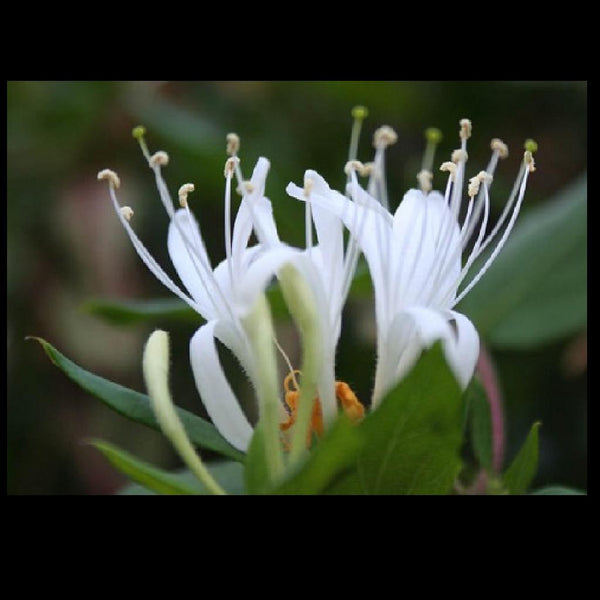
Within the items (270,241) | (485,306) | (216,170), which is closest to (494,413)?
(485,306)

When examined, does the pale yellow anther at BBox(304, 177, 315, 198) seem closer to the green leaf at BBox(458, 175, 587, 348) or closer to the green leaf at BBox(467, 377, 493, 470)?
the green leaf at BBox(467, 377, 493, 470)

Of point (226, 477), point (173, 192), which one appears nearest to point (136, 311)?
point (226, 477)

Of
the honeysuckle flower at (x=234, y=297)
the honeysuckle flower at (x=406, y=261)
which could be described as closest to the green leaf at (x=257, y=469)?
the honeysuckle flower at (x=234, y=297)

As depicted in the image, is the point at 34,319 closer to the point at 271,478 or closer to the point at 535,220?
the point at 535,220

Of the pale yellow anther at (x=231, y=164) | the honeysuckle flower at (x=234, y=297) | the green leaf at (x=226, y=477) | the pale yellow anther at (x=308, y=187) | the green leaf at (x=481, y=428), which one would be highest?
the pale yellow anther at (x=231, y=164)

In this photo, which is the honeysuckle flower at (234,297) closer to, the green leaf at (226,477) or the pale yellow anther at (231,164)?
the pale yellow anther at (231,164)

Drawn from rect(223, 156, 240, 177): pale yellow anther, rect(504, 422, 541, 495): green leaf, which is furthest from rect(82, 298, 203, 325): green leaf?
rect(504, 422, 541, 495): green leaf

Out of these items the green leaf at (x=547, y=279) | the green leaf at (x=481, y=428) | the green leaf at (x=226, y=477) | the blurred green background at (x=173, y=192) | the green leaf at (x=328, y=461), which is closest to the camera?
the green leaf at (x=328, y=461)
